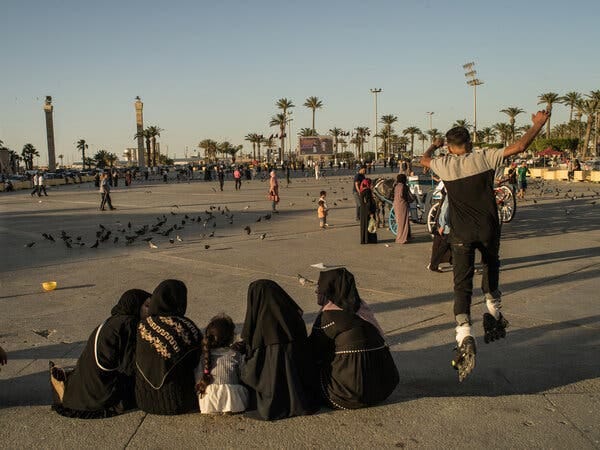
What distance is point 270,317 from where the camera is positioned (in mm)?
3938

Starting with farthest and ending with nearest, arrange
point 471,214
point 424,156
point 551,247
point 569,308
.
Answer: point 551,247 < point 569,308 < point 424,156 < point 471,214

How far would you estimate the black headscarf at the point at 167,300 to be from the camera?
4102 millimetres

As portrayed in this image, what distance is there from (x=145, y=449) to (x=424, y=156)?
3197mm

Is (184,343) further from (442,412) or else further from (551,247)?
(551,247)

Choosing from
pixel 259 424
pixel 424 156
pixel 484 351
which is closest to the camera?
pixel 259 424

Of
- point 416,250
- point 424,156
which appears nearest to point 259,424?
point 424,156

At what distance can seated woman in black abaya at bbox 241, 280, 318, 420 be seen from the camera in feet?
12.9

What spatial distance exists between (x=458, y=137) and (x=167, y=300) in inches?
105

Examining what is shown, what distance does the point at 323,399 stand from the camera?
424cm

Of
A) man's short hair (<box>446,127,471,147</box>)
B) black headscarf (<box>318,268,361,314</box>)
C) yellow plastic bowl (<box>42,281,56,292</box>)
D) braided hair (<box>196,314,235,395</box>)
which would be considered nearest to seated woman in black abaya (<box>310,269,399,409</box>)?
black headscarf (<box>318,268,361,314</box>)

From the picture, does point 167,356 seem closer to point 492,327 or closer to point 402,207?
point 492,327

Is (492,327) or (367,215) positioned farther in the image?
(367,215)

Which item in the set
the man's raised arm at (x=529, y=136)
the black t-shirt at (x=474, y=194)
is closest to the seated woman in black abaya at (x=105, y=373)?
the black t-shirt at (x=474, y=194)

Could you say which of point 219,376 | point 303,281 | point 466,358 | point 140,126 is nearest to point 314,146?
point 140,126
